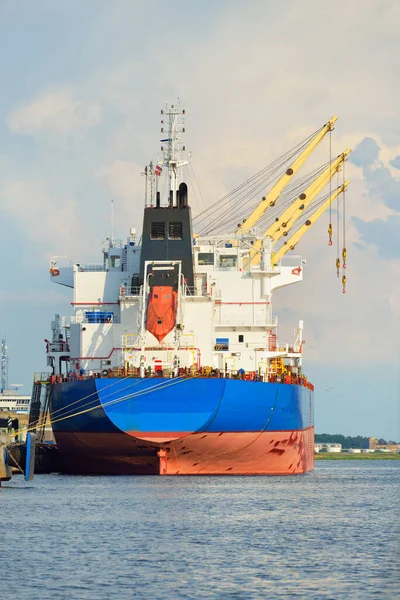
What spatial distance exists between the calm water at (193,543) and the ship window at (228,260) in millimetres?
18145

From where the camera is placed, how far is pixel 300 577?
2780cm

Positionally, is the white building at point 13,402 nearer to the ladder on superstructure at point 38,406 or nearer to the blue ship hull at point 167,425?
the ladder on superstructure at point 38,406

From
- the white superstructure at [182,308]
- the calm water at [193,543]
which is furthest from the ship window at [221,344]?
the calm water at [193,543]

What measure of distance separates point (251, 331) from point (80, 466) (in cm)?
1178

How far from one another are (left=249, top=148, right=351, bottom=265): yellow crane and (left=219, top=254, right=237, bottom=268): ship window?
8.94 m

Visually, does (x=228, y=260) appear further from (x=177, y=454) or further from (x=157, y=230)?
(x=177, y=454)

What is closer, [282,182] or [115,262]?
[115,262]

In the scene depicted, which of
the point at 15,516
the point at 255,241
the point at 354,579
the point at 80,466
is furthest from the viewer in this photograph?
the point at 255,241

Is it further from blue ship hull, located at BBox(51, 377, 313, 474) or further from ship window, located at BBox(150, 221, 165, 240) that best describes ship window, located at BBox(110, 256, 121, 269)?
blue ship hull, located at BBox(51, 377, 313, 474)

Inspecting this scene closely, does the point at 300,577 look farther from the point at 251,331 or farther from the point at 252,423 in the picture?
the point at 251,331

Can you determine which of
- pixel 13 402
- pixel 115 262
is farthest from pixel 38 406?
pixel 13 402

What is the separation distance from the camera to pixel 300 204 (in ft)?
249

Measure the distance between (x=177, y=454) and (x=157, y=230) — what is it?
12968 mm

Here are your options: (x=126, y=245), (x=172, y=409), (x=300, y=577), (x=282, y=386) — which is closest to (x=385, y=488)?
(x=282, y=386)
